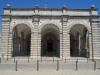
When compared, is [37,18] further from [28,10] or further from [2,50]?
[2,50]

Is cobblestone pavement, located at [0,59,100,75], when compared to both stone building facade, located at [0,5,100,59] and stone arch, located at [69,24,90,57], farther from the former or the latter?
stone arch, located at [69,24,90,57]

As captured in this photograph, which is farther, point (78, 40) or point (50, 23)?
point (78, 40)

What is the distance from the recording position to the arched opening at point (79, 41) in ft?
96.2

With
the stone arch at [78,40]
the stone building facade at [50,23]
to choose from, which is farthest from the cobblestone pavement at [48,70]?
the stone arch at [78,40]

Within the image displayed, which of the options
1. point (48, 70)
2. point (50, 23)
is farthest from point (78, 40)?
point (48, 70)

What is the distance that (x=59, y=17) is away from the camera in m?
24.7

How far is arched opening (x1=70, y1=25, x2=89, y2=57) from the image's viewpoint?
96.2 feet

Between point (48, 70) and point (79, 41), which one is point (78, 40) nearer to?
point (79, 41)

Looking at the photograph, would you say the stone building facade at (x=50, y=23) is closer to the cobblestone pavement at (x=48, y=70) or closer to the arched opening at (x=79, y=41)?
the arched opening at (x=79, y=41)

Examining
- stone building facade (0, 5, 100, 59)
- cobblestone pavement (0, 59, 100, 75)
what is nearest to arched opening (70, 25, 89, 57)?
stone building facade (0, 5, 100, 59)

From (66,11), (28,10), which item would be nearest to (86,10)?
(66,11)

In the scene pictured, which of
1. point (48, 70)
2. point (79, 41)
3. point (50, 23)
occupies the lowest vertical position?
point (48, 70)

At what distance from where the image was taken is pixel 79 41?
3494cm

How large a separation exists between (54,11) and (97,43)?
714 cm
